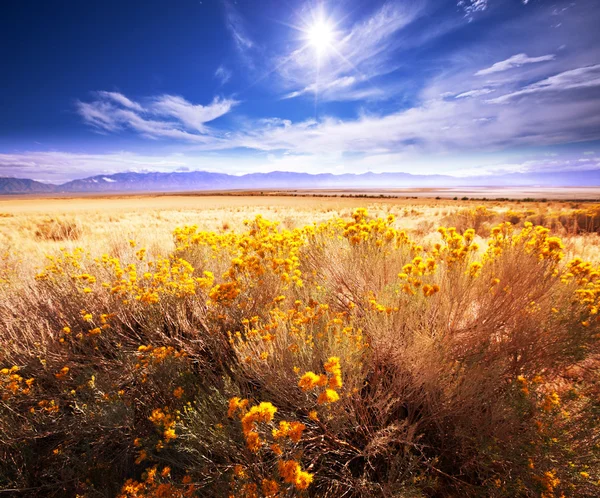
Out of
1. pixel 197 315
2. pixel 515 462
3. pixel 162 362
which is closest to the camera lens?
pixel 515 462

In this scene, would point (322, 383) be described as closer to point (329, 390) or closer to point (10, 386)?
point (329, 390)

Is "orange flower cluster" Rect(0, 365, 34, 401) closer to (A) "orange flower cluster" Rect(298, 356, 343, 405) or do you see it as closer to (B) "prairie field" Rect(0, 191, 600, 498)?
(B) "prairie field" Rect(0, 191, 600, 498)

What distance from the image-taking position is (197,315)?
297 centimetres

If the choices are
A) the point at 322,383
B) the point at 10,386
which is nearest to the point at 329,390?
the point at 322,383

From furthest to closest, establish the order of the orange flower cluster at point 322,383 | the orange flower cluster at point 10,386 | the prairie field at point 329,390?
the orange flower cluster at point 10,386 < the prairie field at point 329,390 < the orange flower cluster at point 322,383

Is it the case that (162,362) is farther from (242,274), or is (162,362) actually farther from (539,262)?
(539,262)

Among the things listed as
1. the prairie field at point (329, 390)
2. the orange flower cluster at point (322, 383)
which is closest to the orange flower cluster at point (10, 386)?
the prairie field at point (329, 390)

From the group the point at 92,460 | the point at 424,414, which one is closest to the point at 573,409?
the point at 424,414

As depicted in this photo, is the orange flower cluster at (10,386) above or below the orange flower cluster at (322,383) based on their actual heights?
below

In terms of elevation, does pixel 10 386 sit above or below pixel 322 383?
below

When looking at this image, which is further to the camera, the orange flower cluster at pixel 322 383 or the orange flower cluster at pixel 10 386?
the orange flower cluster at pixel 10 386

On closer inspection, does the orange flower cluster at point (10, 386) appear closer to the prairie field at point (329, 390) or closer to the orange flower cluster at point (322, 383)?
the prairie field at point (329, 390)

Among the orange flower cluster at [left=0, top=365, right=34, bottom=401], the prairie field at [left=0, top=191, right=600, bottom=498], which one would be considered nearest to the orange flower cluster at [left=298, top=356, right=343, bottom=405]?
the prairie field at [left=0, top=191, right=600, bottom=498]

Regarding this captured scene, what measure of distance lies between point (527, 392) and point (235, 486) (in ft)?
7.01
